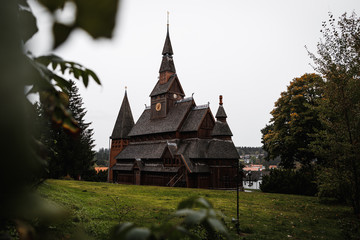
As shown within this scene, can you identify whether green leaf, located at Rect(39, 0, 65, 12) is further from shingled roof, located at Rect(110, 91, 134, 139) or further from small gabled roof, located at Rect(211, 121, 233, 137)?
shingled roof, located at Rect(110, 91, 134, 139)

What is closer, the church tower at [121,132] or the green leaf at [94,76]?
the green leaf at [94,76]

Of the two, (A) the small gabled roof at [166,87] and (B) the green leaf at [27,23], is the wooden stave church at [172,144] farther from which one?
(B) the green leaf at [27,23]

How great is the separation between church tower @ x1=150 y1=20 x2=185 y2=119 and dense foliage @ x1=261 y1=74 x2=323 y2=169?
1583 centimetres

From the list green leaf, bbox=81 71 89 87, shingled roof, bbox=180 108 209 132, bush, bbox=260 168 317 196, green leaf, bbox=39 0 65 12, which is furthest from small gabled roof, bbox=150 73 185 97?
green leaf, bbox=39 0 65 12

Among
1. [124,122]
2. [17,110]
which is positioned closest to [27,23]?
[17,110]

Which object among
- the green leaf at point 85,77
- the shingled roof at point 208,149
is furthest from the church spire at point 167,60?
the green leaf at point 85,77

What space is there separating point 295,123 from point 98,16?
32.8 meters

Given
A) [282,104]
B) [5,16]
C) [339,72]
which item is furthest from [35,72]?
[282,104]

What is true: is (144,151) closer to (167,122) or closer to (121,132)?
(167,122)

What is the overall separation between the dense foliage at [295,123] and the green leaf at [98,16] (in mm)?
31465

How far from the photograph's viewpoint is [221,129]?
32875 millimetres

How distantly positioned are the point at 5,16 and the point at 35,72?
17.0 inches

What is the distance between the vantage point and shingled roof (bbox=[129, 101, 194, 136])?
3653cm

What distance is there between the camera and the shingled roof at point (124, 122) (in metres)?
45.7
